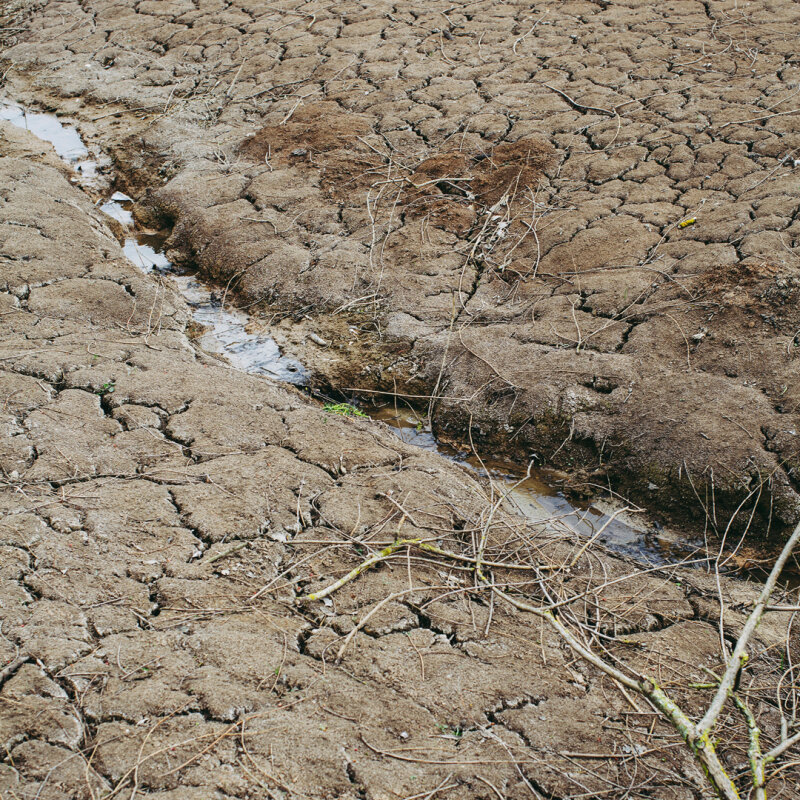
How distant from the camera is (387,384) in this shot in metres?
3.67

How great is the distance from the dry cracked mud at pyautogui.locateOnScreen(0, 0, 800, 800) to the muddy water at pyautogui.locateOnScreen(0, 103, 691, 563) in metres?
0.11

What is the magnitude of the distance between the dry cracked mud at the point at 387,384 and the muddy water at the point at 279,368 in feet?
0.35

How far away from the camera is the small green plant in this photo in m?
3.49

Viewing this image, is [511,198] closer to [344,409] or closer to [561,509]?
[344,409]

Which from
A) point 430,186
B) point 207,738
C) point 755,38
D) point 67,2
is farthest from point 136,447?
point 67,2

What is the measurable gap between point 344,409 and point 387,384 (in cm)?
28

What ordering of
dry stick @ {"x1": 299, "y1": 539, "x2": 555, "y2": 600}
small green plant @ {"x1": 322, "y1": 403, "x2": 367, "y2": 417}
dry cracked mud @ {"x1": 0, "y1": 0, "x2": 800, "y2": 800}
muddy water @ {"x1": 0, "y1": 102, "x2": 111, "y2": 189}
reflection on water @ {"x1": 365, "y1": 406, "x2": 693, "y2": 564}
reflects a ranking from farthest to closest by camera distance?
muddy water @ {"x1": 0, "y1": 102, "x2": 111, "y2": 189}
small green plant @ {"x1": 322, "y1": 403, "x2": 367, "y2": 417}
reflection on water @ {"x1": 365, "y1": 406, "x2": 693, "y2": 564}
dry stick @ {"x1": 299, "y1": 539, "x2": 555, "y2": 600}
dry cracked mud @ {"x1": 0, "y1": 0, "x2": 800, "y2": 800}

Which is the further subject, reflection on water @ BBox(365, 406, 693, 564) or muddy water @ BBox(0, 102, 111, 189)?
muddy water @ BBox(0, 102, 111, 189)

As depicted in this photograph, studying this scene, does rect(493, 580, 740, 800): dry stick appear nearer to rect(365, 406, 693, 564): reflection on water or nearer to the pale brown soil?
rect(365, 406, 693, 564): reflection on water

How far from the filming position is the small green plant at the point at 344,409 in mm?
3490

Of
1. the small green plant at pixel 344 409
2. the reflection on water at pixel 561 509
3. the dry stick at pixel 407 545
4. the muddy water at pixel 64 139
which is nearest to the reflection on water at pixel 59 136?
the muddy water at pixel 64 139

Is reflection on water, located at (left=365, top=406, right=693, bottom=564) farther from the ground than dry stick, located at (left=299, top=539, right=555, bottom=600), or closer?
closer

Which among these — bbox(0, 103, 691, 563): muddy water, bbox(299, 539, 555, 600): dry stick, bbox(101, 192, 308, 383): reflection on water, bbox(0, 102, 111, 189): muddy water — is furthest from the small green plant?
bbox(0, 102, 111, 189): muddy water

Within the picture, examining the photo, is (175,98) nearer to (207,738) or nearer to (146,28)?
(146,28)
